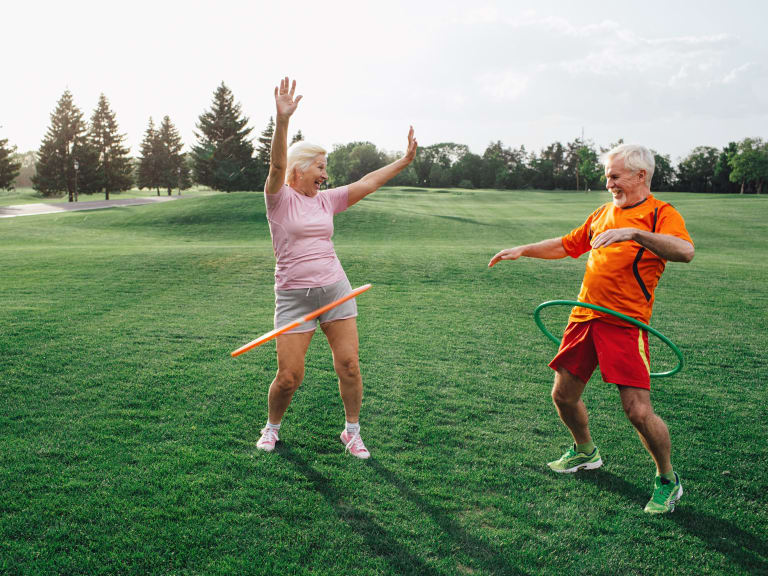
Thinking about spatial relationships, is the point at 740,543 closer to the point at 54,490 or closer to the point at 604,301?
the point at 604,301

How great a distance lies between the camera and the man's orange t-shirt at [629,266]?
316 cm

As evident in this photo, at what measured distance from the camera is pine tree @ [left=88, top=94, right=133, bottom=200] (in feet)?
197

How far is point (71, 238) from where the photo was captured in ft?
67.4

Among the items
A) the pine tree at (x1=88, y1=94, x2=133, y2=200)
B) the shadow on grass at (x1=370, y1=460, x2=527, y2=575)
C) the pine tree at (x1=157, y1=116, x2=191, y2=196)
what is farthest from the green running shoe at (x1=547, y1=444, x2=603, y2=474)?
the pine tree at (x1=157, y1=116, x2=191, y2=196)

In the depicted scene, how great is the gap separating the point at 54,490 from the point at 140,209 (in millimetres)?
27616

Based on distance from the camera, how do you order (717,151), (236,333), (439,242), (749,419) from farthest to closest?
(717,151) < (439,242) < (236,333) < (749,419)

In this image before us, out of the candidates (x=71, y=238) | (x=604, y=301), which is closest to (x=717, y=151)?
(x=71, y=238)

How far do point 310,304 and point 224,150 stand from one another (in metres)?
62.3

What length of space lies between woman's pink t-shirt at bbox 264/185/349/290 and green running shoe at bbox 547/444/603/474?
2035 millimetres

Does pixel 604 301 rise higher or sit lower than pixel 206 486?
higher

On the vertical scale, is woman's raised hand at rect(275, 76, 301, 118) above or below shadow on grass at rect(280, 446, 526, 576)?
above

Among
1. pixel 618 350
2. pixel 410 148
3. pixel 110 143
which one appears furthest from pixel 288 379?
pixel 110 143

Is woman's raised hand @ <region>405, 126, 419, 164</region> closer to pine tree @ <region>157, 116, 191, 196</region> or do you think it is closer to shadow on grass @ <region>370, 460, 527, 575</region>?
shadow on grass @ <region>370, 460, 527, 575</region>

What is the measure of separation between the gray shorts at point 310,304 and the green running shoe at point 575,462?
178 cm
